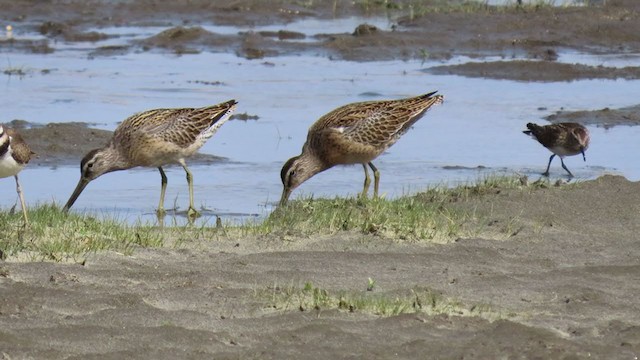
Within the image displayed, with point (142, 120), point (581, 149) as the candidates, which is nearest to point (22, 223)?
point (142, 120)

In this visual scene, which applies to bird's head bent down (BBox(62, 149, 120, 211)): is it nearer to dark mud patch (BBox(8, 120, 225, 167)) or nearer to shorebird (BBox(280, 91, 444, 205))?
shorebird (BBox(280, 91, 444, 205))

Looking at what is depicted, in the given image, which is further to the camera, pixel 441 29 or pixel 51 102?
pixel 441 29

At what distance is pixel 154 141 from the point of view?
12250 mm

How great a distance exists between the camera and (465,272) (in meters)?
8.38

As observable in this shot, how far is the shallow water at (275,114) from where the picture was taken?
Answer: 1289cm

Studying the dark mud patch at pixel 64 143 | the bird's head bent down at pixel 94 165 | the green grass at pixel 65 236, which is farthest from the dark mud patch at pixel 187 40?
the green grass at pixel 65 236

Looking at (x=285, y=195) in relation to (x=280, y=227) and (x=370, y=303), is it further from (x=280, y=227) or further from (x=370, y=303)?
(x=370, y=303)

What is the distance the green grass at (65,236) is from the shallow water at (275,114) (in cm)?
174

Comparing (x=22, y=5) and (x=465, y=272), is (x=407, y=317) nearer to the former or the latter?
(x=465, y=272)

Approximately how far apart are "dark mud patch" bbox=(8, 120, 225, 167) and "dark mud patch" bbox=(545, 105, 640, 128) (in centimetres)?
443

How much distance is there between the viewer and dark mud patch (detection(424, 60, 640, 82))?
786 inches

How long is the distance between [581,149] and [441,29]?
10.0 m

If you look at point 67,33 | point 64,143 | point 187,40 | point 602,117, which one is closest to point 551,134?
point 602,117

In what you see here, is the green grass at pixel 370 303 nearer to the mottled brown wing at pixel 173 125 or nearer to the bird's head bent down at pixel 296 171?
the bird's head bent down at pixel 296 171
